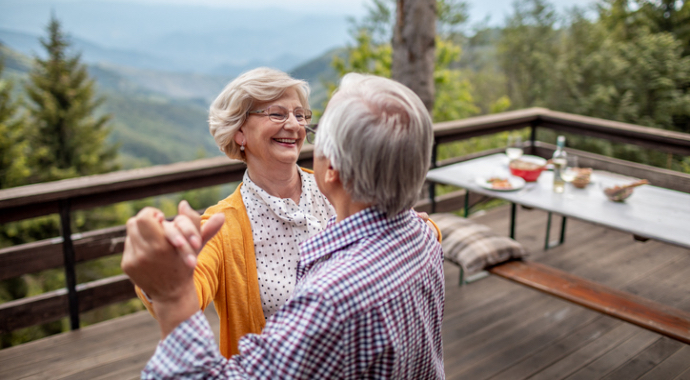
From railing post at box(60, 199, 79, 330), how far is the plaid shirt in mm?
1740

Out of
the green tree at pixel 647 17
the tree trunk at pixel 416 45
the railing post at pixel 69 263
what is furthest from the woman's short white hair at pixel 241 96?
the green tree at pixel 647 17

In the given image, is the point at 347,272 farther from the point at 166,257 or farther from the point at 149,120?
the point at 149,120

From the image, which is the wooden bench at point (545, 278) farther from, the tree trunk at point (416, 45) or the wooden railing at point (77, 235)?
the tree trunk at point (416, 45)

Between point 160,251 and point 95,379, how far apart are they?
1.72 metres

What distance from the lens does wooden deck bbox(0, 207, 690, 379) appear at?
2035 mm

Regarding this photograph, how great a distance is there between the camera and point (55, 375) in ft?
6.64

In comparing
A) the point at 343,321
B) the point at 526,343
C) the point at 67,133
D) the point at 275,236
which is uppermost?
the point at 343,321

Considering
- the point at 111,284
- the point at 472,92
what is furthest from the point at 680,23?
the point at 472,92

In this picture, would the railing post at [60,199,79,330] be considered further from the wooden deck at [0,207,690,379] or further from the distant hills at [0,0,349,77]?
the distant hills at [0,0,349,77]

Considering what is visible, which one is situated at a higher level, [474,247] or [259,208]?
[259,208]

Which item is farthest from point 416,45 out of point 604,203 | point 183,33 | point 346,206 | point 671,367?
point 183,33

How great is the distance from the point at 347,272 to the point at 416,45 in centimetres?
293

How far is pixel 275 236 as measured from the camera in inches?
50.1

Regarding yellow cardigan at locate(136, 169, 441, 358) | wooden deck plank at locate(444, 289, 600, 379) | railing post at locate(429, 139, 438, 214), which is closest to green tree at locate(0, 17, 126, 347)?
railing post at locate(429, 139, 438, 214)
